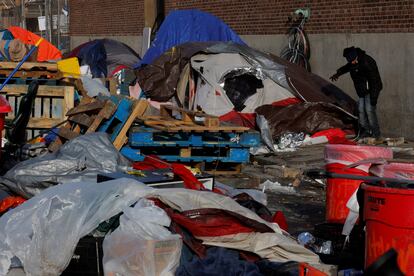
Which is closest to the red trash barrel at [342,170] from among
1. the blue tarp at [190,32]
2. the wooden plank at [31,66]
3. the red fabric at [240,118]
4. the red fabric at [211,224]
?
the red fabric at [211,224]

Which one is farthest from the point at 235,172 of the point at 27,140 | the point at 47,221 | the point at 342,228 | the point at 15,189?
the point at 47,221

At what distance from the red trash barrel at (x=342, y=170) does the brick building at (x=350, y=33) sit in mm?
8215

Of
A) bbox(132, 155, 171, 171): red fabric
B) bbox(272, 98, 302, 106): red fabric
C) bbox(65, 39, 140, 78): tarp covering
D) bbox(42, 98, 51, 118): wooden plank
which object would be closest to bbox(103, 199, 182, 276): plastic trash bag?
bbox(132, 155, 171, 171): red fabric

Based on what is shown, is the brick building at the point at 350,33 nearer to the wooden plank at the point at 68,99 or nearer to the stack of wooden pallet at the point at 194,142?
the stack of wooden pallet at the point at 194,142

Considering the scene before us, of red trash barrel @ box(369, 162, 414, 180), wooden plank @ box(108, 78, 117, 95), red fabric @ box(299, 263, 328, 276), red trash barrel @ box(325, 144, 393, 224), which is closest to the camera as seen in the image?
red fabric @ box(299, 263, 328, 276)

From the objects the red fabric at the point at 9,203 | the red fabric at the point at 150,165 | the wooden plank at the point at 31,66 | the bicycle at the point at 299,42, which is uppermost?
the bicycle at the point at 299,42

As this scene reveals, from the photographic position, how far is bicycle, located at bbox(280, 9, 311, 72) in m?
18.5

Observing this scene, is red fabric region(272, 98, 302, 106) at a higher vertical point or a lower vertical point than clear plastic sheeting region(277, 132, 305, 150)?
higher

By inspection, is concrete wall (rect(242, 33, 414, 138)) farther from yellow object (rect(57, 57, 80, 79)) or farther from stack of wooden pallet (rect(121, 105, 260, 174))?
yellow object (rect(57, 57, 80, 79))

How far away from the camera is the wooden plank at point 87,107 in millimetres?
12031

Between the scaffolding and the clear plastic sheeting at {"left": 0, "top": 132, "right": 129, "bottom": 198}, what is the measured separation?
23.8 metres

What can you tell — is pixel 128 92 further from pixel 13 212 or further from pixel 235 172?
pixel 13 212

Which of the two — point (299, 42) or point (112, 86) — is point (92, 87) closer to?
point (112, 86)

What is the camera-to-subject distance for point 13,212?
6.86 metres
